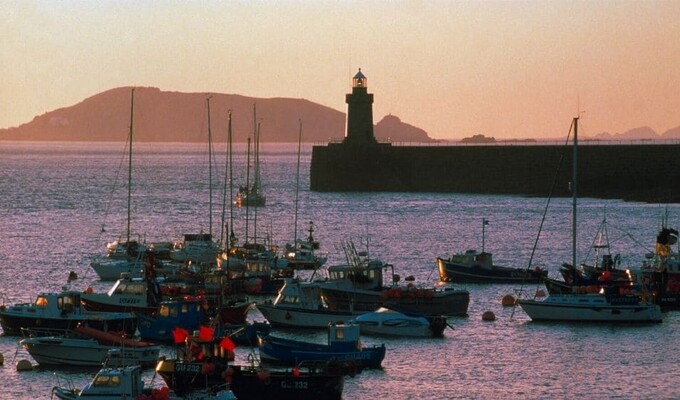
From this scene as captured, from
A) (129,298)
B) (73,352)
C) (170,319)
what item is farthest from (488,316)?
(73,352)

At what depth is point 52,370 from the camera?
43.1m

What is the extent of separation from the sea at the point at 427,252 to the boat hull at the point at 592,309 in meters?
0.39

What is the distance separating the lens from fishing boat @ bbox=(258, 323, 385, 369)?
42438 millimetres

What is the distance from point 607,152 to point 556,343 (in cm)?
8994

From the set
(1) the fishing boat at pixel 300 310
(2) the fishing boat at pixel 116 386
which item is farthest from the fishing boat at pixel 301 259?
(2) the fishing boat at pixel 116 386

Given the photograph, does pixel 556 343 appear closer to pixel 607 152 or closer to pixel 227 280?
pixel 227 280

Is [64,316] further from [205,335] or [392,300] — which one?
[392,300]

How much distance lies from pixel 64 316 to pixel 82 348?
13.2 feet

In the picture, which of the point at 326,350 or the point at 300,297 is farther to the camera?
the point at 300,297

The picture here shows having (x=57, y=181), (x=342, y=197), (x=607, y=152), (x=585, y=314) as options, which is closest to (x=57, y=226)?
(x=342, y=197)

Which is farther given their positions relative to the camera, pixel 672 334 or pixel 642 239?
pixel 642 239

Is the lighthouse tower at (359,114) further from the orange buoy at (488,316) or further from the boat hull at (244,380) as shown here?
the boat hull at (244,380)

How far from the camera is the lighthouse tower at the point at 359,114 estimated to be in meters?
143

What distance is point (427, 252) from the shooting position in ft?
283
